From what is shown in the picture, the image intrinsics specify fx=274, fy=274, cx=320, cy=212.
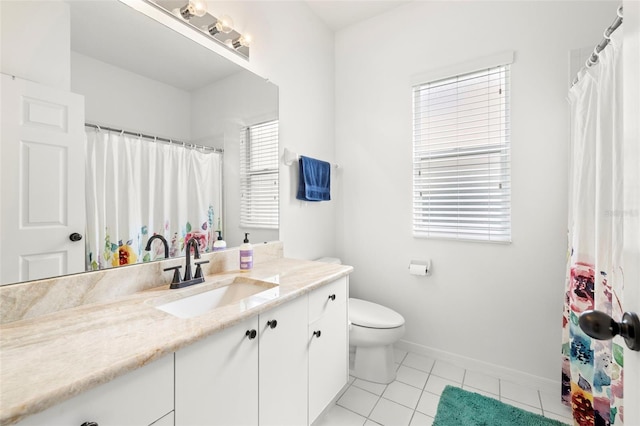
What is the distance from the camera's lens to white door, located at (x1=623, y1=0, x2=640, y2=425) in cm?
48

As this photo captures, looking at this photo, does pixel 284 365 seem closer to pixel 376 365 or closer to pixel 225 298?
pixel 225 298

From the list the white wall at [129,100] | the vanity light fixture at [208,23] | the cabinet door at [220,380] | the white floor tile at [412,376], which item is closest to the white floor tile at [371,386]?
the white floor tile at [412,376]

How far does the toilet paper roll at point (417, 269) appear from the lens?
2.05 metres

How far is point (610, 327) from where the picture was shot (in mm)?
488

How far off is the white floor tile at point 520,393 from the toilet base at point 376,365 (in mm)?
686

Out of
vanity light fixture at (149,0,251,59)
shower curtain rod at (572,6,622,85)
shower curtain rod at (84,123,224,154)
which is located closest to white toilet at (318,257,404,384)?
shower curtain rod at (84,123,224,154)

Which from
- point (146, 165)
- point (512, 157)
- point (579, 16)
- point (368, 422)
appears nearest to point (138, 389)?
point (146, 165)

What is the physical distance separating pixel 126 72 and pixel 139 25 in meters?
0.24

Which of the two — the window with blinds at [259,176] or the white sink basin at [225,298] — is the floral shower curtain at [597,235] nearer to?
the white sink basin at [225,298]

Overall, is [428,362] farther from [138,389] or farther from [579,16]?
[579,16]

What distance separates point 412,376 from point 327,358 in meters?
0.88

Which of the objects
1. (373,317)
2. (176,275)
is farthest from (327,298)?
(176,275)

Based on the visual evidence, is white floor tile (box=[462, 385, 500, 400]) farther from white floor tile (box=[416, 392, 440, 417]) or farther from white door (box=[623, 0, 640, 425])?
white door (box=[623, 0, 640, 425])

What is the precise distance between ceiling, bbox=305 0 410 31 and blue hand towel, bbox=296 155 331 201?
1.25 meters
